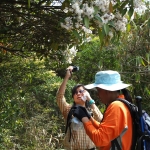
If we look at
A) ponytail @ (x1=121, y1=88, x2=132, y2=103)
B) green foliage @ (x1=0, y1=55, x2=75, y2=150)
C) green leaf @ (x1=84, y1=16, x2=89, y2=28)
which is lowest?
green foliage @ (x1=0, y1=55, x2=75, y2=150)

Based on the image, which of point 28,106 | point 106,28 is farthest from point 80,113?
point 28,106

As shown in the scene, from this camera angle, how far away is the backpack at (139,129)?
2.15 meters

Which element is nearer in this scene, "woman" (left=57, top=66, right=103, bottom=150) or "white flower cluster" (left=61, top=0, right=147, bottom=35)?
"white flower cluster" (left=61, top=0, right=147, bottom=35)

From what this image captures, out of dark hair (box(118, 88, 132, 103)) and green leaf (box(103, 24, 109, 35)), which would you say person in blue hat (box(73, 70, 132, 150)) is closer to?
dark hair (box(118, 88, 132, 103))

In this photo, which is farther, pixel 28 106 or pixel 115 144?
pixel 28 106

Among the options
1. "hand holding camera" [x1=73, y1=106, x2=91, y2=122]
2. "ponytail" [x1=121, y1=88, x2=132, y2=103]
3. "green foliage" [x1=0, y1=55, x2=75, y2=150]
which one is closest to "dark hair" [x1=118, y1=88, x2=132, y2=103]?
"ponytail" [x1=121, y1=88, x2=132, y2=103]

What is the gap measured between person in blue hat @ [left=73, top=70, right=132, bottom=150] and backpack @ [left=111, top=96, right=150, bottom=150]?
3 centimetres

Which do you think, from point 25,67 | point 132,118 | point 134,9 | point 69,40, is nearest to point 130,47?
point 25,67

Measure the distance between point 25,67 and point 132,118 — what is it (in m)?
1.98

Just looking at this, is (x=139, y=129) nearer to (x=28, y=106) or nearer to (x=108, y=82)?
(x=108, y=82)

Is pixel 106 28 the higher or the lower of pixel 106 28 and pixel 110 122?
the higher

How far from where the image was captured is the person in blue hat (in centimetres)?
212

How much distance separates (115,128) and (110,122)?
49 millimetres

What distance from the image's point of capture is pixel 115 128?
6.89 ft
